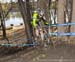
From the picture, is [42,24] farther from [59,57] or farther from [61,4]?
[61,4]

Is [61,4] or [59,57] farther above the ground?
[61,4]

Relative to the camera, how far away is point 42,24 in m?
15.1

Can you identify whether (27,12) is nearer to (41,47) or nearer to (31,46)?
(31,46)

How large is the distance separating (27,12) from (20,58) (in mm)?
5909

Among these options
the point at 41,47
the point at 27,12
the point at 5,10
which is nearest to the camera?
the point at 41,47

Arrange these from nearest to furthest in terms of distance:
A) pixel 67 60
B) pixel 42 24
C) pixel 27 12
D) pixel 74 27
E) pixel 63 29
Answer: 1. pixel 67 60
2. pixel 42 24
3. pixel 27 12
4. pixel 74 27
5. pixel 63 29

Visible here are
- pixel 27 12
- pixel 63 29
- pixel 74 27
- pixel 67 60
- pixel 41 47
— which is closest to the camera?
A: pixel 67 60

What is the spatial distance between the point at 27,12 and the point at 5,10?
24.7 meters

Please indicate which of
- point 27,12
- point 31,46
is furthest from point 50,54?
point 27,12

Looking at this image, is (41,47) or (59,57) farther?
(41,47)

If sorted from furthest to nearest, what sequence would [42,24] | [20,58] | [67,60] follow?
Answer: [42,24] < [20,58] < [67,60]

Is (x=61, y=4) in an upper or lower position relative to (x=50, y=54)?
upper

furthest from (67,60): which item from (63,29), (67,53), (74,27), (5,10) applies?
(5,10)

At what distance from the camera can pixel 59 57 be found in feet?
37.1
